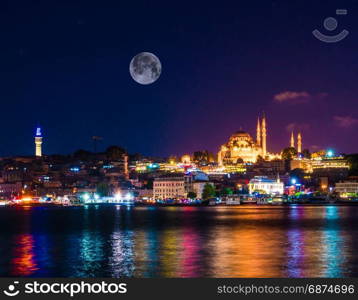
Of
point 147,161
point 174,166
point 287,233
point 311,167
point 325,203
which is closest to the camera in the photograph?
point 287,233

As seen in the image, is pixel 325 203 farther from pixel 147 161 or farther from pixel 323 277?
pixel 323 277

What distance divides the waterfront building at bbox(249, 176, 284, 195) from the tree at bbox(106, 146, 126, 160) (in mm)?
38007

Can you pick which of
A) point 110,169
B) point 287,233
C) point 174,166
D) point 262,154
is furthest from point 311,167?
point 287,233

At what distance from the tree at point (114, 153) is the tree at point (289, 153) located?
3140 centimetres

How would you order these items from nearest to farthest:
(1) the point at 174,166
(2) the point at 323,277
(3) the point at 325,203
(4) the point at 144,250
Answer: (2) the point at 323,277 < (4) the point at 144,250 < (3) the point at 325,203 < (1) the point at 174,166

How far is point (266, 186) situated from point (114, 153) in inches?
1621

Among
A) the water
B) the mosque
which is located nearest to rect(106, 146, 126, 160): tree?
the mosque

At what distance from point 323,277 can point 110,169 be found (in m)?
109

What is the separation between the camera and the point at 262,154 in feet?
433

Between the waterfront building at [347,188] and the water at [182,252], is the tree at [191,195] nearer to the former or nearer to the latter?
the waterfront building at [347,188]

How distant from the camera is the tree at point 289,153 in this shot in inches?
4825

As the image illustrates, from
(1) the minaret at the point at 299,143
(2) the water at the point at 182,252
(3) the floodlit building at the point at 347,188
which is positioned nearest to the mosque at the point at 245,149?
(1) the minaret at the point at 299,143

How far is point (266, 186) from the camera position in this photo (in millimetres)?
105625

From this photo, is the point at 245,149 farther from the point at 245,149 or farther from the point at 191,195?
the point at 191,195
